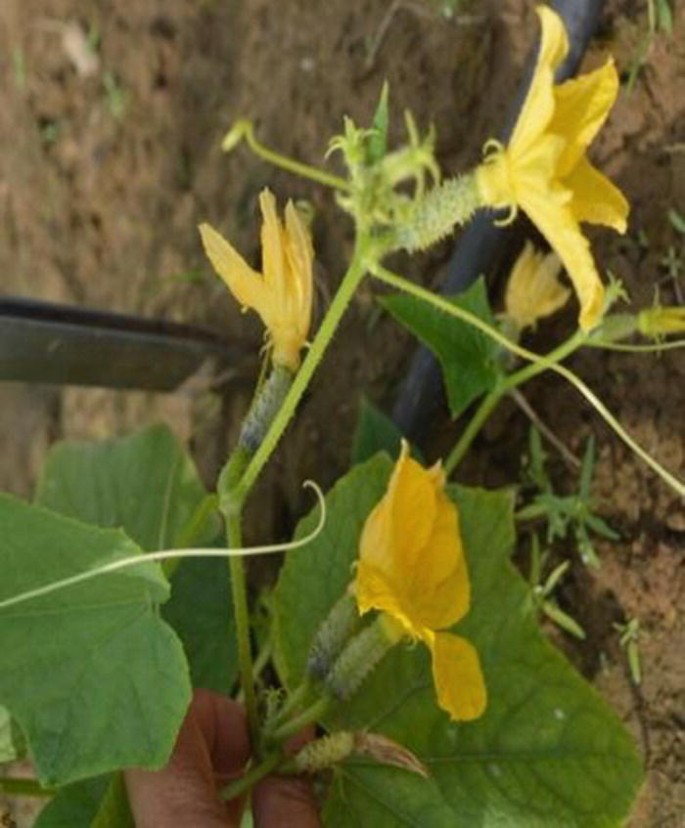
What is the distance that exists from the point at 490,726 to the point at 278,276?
0.47 meters

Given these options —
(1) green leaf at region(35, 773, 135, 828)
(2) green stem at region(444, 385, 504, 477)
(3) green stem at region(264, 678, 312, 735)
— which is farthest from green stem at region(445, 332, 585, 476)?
(1) green leaf at region(35, 773, 135, 828)

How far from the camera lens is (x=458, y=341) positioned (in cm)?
135

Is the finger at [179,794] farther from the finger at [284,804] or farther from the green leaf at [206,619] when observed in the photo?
the green leaf at [206,619]

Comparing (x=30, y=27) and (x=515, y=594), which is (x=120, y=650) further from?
(x=30, y=27)

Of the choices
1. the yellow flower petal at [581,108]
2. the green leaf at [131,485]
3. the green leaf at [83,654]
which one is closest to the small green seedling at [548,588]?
the green leaf at [131,485]

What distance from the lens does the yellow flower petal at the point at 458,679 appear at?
106cm

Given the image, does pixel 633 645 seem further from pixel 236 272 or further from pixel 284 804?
pixel 236 272

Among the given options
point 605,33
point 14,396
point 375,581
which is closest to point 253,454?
point 375,581

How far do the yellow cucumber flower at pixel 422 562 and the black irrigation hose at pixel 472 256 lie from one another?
1.60 feet

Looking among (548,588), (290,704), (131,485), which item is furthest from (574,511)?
(131,485)

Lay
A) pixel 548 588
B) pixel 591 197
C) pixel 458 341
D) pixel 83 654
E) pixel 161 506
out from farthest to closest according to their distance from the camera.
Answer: pixel 161 506, pixel 548 588, pixel 458 341, pixel 83 654, pixel 591 197

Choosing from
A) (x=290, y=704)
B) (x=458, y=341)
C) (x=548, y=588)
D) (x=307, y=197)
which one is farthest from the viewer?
(x=307, y=197)

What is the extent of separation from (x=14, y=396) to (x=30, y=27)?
56 cm

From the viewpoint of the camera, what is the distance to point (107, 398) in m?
2.13
